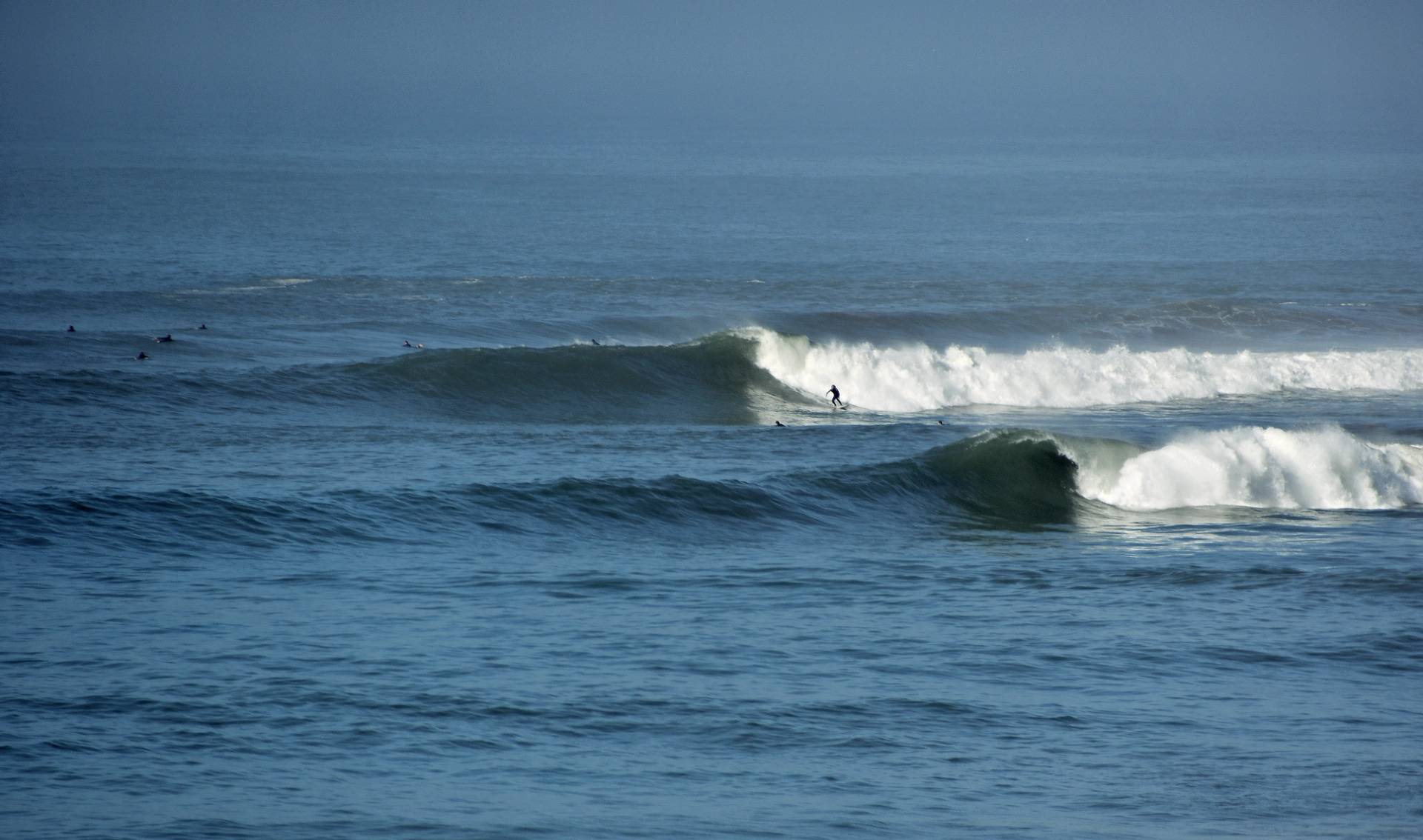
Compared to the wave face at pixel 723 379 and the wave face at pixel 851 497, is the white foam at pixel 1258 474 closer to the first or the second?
the wave face at pixel 851 497

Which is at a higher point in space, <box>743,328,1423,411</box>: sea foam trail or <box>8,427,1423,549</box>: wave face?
<box>743,328,1423,411</box>: sea foam trail

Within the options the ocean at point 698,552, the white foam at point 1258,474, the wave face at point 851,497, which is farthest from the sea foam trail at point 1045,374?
the white foam at point 1258,474

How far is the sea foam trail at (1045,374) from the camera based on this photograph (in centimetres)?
3631

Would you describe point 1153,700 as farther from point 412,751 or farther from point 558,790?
point 412,751

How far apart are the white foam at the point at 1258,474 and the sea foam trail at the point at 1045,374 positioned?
27.9 ft

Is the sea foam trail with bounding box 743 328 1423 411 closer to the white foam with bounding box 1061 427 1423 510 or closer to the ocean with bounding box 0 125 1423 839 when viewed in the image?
the ocean with bounding box 0 125 1423 839

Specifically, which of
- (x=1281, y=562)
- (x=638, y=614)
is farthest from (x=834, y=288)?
(x=638, y=614)

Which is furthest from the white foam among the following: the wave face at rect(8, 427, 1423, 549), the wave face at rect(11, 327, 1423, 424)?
the wave face at rect(11, 327, 1423, 424)

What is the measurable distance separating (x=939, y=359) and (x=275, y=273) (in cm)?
2354

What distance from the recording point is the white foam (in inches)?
1016

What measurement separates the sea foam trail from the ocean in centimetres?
14

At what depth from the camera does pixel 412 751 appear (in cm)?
1282

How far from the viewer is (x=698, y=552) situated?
20.6 m

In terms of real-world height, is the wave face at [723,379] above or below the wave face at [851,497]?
above
